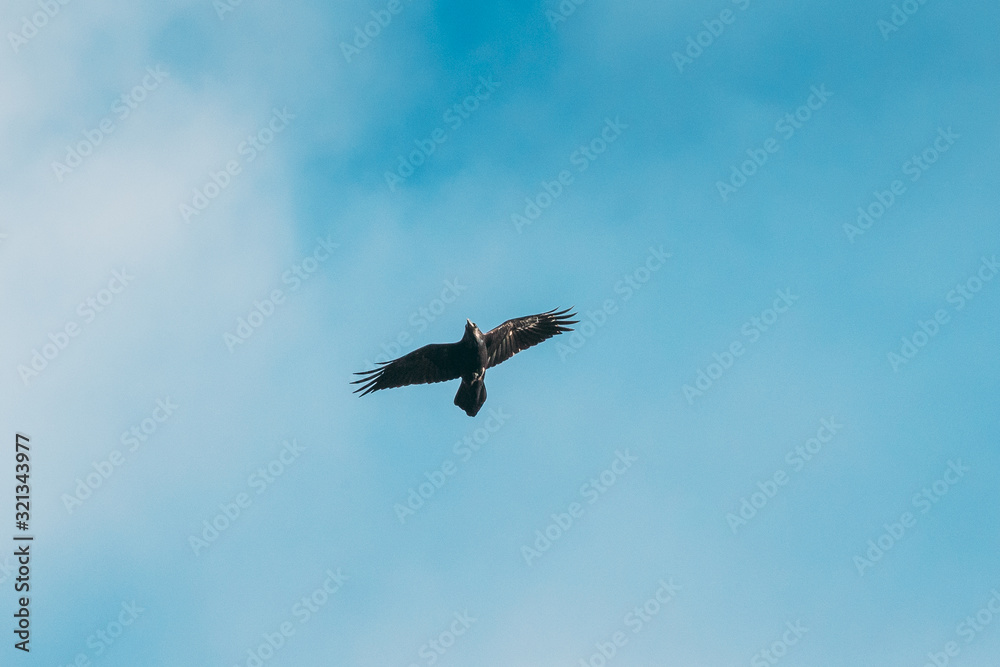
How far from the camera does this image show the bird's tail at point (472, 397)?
24.4m

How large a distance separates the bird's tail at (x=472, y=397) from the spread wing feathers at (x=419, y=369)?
71cm

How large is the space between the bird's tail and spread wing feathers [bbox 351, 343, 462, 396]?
71 centimetres

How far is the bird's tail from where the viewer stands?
24.4 metres

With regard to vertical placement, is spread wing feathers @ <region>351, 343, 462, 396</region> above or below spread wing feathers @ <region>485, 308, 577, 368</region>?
below

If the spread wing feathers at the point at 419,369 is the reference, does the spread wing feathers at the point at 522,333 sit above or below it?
above

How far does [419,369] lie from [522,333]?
333 cm

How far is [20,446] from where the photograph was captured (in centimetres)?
2297

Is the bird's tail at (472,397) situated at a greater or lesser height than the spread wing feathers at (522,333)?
lesser

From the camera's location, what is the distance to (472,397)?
80.2ft

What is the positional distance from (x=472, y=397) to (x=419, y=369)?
177 centimetres

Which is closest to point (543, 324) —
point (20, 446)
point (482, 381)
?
point (482, 381)

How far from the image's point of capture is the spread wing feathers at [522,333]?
2570 cm

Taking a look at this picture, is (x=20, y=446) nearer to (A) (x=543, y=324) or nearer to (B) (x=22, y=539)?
(B) (x=22, y=539)

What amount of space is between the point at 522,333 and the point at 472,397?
9.35 ft
